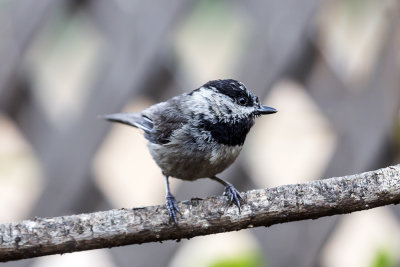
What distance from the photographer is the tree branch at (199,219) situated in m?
1.41

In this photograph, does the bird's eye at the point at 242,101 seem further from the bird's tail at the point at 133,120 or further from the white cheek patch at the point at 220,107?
the bird's tail at the point at 133,120

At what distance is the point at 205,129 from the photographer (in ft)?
6.54

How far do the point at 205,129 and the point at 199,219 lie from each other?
21.6 inches

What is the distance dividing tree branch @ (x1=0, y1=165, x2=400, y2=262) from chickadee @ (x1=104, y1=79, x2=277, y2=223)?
38 centimetres

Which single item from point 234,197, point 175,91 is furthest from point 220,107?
point 234,197

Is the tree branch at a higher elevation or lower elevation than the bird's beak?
lower

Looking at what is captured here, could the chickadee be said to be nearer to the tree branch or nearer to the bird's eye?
the bird's eye

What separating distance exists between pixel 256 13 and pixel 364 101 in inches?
A: 21.6

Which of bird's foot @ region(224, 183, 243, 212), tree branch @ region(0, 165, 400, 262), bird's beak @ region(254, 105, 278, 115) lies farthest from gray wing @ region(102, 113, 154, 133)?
tree branch @ region(0, 165, 400, 262)

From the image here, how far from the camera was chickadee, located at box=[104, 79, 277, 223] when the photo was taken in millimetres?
1948

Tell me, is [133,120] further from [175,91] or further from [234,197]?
[234,197]

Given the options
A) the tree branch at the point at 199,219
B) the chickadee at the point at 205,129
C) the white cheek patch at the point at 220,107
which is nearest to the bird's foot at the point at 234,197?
the tree branch at the point at 199,219

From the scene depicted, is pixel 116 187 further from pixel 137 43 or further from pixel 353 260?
pixel 353 260

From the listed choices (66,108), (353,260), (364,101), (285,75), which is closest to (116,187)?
(66,108)
